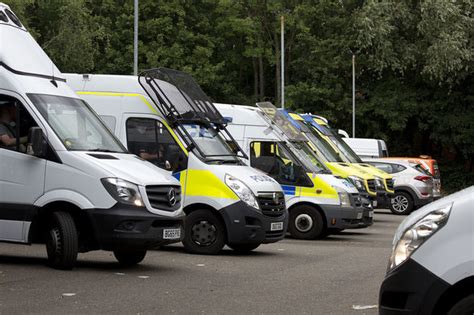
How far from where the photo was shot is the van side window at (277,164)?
1902cm

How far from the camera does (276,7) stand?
2032 inches

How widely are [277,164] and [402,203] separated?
42.5 feet

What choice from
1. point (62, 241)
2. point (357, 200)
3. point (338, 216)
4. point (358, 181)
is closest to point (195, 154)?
point (62, 241)

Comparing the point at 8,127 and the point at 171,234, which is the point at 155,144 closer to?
the point at 171,234

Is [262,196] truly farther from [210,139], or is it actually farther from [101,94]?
[101,94]

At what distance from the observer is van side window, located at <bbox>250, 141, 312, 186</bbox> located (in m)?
19.0

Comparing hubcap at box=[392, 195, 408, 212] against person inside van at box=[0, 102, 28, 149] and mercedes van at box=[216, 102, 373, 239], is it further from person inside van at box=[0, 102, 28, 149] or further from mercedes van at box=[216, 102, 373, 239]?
person inside van at box=[0, 102, 28, 149]

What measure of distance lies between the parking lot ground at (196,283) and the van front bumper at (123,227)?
1.36ft

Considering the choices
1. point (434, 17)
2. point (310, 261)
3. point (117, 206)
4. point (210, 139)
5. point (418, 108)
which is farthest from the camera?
point (418, 108)

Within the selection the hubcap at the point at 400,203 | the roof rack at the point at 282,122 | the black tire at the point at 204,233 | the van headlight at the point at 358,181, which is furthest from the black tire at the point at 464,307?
the hubcap at the point at 400,203

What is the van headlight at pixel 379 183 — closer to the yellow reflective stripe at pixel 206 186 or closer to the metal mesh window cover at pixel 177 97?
the metal mesh window cover at pixel 177 97

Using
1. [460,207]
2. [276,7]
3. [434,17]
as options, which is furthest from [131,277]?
[276,7]

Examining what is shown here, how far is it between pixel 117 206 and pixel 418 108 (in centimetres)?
4010

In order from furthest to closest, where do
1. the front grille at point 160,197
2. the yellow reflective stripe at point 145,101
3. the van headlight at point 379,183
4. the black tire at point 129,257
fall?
the van headlight at point 379,183 → the yellow reflective stripe at point 145,101 → the black tire at point 129,257 → the front grille at point 160,197
